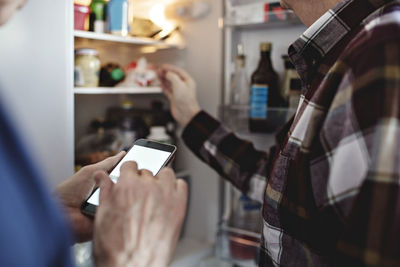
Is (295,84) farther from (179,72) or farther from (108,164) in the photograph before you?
(108,164)

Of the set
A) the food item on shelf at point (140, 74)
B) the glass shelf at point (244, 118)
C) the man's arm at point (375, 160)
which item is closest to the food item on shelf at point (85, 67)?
the food item on shelf at point (140, 74)

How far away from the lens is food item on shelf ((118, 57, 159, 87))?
126 centimetres

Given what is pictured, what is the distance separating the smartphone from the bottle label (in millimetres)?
613

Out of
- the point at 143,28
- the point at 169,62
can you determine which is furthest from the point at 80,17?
the point at 169,62

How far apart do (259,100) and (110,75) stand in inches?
18.4

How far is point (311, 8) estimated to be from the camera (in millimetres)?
662

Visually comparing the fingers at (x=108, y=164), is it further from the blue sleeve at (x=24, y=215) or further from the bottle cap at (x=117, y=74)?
the bottle cap at (x=117, y=74)

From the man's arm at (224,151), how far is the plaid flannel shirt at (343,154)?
379 millimetres

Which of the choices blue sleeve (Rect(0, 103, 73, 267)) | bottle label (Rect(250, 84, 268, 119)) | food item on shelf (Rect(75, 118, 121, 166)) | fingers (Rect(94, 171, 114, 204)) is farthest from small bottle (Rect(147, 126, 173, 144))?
blue sleeve (Rect(0, 103, 73, 267))

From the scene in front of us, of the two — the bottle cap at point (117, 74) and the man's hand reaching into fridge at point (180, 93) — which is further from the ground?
the bottle cap at point (117, 74)

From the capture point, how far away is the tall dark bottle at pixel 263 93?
116 centimetres

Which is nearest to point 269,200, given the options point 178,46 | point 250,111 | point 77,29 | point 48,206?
point 48,206

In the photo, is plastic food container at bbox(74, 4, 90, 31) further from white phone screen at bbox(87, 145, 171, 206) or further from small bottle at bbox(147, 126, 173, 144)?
white phone screen at bbox(87, 145, 171, 206)

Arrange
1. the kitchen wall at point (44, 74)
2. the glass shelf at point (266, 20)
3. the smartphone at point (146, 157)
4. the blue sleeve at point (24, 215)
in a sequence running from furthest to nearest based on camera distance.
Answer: the glass shelf at point (266, 20) → the kitchen wall at point (44, 74) → the smartphone at point (146, 157) → the blue sleeve at point (24, 215)
